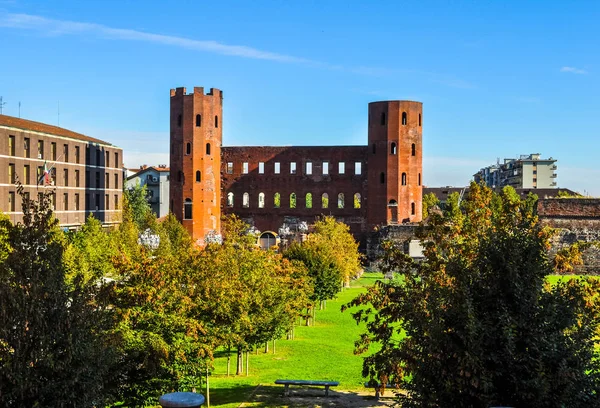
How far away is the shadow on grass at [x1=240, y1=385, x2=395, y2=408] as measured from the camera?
57.3 feet

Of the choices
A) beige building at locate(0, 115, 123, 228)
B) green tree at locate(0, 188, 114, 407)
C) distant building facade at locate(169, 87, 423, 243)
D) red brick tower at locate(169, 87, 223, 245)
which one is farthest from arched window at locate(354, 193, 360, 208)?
green tree at locate(0, 188, 114, 407)

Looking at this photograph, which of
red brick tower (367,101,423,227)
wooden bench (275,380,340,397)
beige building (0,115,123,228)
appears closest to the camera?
wooden bench (275,380,340,397)

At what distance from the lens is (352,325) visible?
33.5 metres

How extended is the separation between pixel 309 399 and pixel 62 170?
3865 centimetres

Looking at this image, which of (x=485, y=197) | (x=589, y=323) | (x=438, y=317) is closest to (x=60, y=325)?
(x=438, y=317)

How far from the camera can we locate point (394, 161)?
61.1 meters

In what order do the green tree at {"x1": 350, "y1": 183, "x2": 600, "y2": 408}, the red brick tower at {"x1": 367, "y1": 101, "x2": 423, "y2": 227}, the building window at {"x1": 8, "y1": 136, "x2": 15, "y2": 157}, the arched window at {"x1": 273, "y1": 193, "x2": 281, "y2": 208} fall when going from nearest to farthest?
the green tree at {"x1": 350, "y1": 183, "x2": 600, "y2": 408} → the building window at {"x1": 8, "y1": 136, "x2": 15, "y2": 157} → the red brick tower at {"x1": 367, "y1": 101, "x2": 423, "y2": 227} → the arched window at {"x1": 273, "y1": 193, "x2": 281, "y2": 208}

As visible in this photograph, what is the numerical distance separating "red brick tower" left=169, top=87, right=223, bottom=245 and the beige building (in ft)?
17.1

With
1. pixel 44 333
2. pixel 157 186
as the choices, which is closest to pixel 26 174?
pixel 44 333

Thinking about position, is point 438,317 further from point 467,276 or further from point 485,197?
point 485,197

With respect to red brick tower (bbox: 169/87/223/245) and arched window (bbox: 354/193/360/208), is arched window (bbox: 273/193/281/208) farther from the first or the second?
red brick tower (bbox: 169/87/223/245)

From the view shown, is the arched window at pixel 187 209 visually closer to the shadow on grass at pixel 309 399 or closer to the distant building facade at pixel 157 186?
the distant building facade at pixel 157 186

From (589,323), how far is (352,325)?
23.0 metres

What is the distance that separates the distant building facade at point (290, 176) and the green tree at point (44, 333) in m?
48.9
